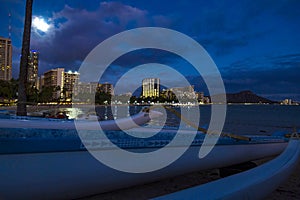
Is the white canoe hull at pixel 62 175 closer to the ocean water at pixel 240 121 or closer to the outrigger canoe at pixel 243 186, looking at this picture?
the outrigger canoe at pixel 243 186

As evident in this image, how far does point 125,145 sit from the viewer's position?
12.2 ft

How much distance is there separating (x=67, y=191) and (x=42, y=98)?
79323 millimetres

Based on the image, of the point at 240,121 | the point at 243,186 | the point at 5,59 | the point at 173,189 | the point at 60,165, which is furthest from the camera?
the point at 5,59

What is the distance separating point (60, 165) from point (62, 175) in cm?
17

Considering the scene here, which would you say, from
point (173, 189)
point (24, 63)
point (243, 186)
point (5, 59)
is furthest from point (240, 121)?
point (5, 59)

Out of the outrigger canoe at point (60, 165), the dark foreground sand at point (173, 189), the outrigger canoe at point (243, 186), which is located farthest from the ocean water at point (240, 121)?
the outrigger canoe at point (243, 186)

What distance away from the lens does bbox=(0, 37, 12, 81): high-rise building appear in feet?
386

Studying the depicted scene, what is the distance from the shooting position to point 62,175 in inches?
124

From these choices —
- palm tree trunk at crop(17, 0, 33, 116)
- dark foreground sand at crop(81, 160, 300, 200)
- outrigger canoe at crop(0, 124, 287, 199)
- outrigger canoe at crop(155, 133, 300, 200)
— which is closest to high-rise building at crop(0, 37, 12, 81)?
palm tree trunk at crop(17, 0, 33, 116)

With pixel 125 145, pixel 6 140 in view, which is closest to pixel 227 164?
pixel 125 145

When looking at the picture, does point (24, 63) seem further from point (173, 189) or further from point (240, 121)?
point (240, 121)

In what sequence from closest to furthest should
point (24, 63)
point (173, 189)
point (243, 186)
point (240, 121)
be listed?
point (243, 186) → point (173, 189) → point (24, 63) → point (240, 121)

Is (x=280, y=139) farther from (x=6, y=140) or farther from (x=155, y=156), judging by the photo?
(x=6, y=140)

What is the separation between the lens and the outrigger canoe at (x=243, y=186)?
5.75ft
